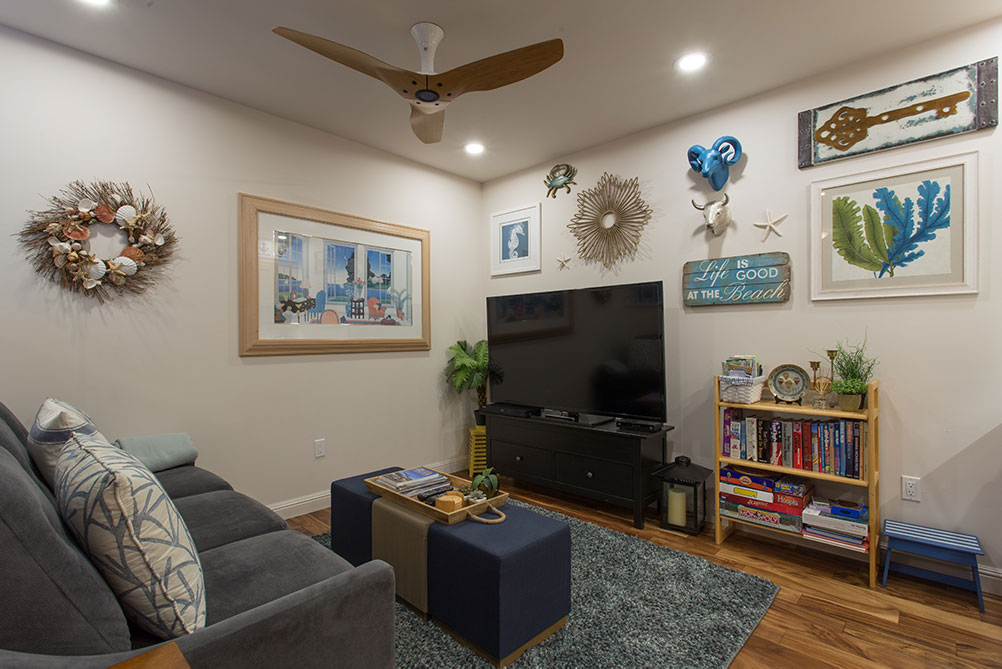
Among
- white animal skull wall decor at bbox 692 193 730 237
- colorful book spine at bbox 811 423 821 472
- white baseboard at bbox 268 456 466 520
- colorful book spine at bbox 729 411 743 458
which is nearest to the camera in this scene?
colorful book spine at bbox 811 423 821 472

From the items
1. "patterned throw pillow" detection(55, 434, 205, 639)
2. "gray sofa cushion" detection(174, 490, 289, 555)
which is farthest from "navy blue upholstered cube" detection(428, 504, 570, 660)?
"patterned throw pillow" detection(55, 434, 205, 639)

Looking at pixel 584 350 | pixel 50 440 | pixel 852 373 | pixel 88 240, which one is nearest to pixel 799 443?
pixel 852 373

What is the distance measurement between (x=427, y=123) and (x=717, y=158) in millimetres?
1728

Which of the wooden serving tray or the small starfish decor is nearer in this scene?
the wooden serving tray

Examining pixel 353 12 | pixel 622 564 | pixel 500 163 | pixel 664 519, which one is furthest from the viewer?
pixel 500 163

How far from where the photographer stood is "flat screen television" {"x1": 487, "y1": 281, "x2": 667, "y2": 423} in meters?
2.99

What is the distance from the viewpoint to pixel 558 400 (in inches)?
137

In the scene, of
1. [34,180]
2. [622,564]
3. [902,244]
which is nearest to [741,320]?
[902,244]

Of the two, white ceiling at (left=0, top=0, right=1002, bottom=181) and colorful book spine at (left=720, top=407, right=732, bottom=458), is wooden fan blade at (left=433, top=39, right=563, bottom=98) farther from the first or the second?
colorful book spine at (left=720, top=407, right=732, bottom=458)

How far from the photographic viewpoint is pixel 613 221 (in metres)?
3.54

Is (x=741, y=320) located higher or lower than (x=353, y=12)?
lower

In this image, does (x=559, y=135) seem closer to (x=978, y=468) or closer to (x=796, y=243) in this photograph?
(x=796, y=243)

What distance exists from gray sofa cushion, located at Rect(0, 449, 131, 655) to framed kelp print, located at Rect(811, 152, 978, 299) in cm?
312

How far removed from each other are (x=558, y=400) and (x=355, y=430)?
1.49m
